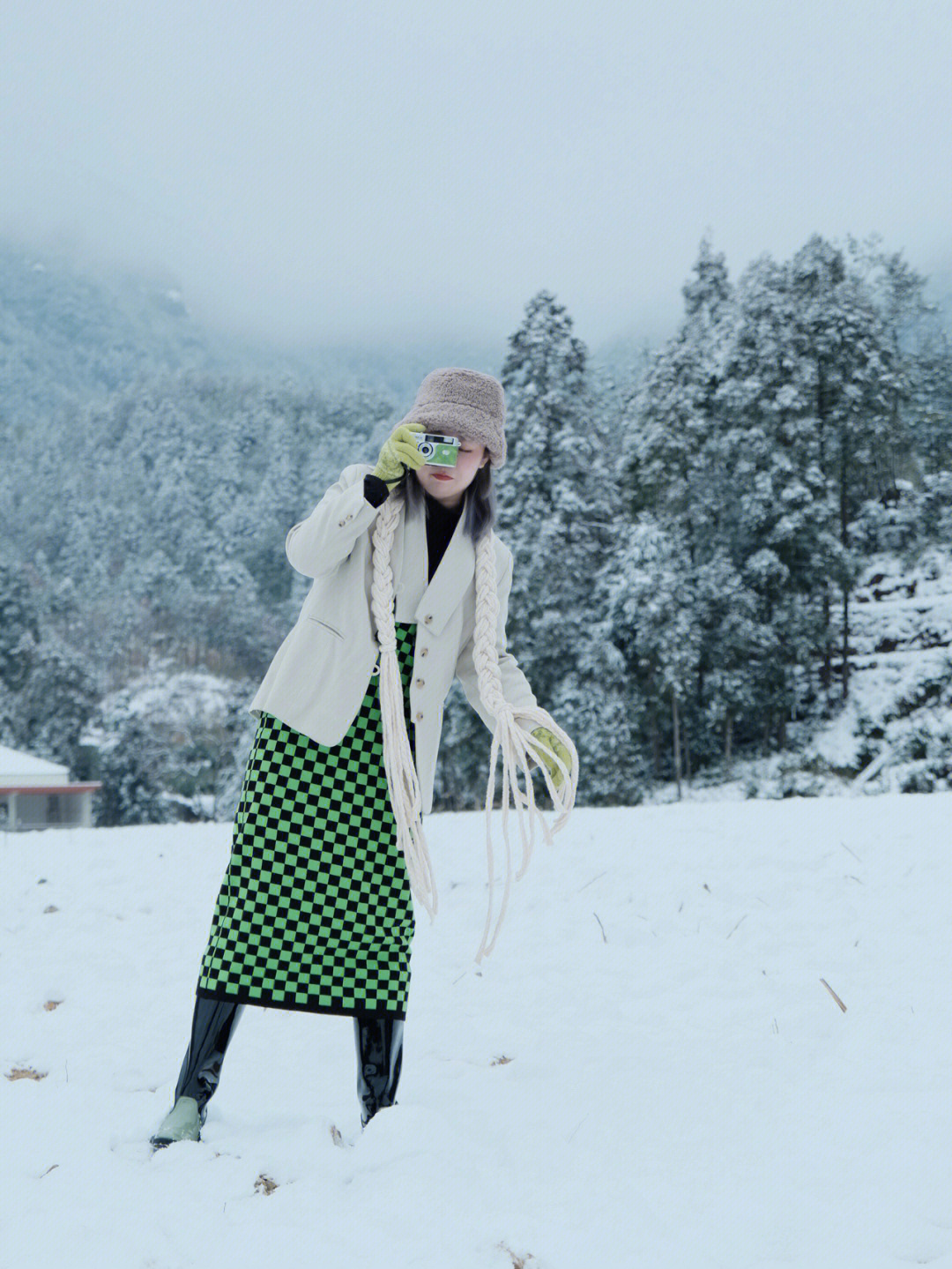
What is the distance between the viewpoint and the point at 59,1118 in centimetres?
233

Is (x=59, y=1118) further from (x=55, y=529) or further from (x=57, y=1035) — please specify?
(x=55, y=529)

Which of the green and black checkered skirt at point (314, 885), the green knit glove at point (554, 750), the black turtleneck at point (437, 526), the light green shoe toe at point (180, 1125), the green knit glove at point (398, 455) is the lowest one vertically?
the light green shoe toe at point (180, 1125)

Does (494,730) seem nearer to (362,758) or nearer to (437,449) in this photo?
(362,758)

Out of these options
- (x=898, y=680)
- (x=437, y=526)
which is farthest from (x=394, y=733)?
(x=898, y=680)

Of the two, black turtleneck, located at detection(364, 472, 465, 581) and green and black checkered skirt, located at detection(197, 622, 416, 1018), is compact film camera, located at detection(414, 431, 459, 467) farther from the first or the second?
green and black checkered skirt, located at detection(197, 622, 416, 1018)

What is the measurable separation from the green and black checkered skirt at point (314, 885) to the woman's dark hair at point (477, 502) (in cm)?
45

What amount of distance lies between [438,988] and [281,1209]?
5.18 ft

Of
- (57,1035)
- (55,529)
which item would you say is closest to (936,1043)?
(57,1035)

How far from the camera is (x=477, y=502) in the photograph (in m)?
2.50

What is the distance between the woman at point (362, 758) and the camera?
7.41ft

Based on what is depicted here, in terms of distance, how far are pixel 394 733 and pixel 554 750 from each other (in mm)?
435

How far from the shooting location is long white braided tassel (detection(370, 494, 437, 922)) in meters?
2.28

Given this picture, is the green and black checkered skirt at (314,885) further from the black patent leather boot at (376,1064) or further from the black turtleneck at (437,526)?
the black turtleneck at (437,526)

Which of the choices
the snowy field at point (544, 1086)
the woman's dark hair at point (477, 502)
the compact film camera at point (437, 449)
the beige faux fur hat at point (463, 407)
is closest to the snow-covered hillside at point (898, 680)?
the snowy field at point (544, 1086)
